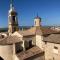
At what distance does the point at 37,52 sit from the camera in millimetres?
22625

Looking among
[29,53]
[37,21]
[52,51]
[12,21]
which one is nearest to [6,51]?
[29,53]

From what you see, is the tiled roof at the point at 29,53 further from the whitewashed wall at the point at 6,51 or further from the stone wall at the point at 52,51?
the stone wall at the point at 52,51

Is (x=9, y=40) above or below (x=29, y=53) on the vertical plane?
above

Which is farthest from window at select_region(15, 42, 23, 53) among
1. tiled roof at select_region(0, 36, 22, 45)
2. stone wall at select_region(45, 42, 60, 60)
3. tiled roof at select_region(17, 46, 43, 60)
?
stone wall at select_region(45, 42, 60, 60)

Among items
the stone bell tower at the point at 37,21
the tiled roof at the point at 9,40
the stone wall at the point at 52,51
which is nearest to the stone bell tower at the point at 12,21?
the stone bell tower at the point at 37,21

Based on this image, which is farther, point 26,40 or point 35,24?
point 35,24

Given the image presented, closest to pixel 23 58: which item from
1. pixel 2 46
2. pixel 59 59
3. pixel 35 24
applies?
pixel 2 46

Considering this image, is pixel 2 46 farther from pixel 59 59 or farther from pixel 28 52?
pixel 59 59

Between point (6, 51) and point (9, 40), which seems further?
point (9, 40)

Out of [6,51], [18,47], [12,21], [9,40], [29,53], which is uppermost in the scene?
[12,21]

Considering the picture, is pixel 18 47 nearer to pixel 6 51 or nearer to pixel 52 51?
pixel 6 51

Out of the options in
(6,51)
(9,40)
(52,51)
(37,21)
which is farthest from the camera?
(37,21)

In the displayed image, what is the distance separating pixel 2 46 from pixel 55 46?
806 cm

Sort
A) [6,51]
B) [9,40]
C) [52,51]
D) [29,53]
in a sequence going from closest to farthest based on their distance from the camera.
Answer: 1. [52,51]
2. [6,51]
3. [29,53]
4. [9,40]
